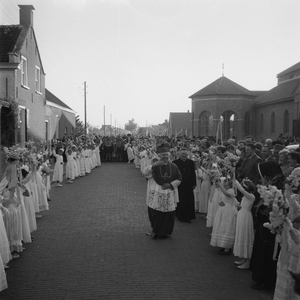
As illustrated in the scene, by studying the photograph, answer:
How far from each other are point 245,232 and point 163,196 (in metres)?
2.64

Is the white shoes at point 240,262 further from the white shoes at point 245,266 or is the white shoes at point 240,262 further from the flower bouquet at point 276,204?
the flower bouquet at point 276,204

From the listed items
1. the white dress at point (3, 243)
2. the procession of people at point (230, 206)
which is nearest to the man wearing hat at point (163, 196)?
the procession of people at point (230, 206)

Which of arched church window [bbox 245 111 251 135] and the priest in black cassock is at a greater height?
arched church window [bbox 245 111 251 135]

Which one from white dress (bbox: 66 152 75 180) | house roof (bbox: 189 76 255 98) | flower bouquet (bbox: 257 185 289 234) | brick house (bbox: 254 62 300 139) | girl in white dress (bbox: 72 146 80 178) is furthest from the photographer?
house roof (bbox: 189 76 255 98)

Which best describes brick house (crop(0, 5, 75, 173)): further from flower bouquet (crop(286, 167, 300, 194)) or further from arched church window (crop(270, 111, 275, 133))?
arched church window (crop(270, 111, 275, 133))

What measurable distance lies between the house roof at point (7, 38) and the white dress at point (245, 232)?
19505 mm

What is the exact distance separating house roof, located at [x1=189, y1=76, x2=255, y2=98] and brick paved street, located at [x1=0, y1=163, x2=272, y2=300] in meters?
41.6

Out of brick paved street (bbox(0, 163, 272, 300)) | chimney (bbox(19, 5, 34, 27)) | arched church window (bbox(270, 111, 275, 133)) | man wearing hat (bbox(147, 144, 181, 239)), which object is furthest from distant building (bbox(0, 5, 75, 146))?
arched church window (bbox(270, 111, 275, 133))

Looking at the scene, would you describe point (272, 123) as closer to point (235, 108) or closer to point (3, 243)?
point (235, 108)

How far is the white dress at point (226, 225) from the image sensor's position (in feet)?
24.9

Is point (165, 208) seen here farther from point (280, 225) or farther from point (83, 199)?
point (83, 199)

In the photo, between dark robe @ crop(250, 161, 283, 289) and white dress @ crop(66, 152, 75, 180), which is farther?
white dress @ crop(66, 152, 75, 180)

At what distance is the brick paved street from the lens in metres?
5.88

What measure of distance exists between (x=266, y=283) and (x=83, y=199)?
926 centimetres
